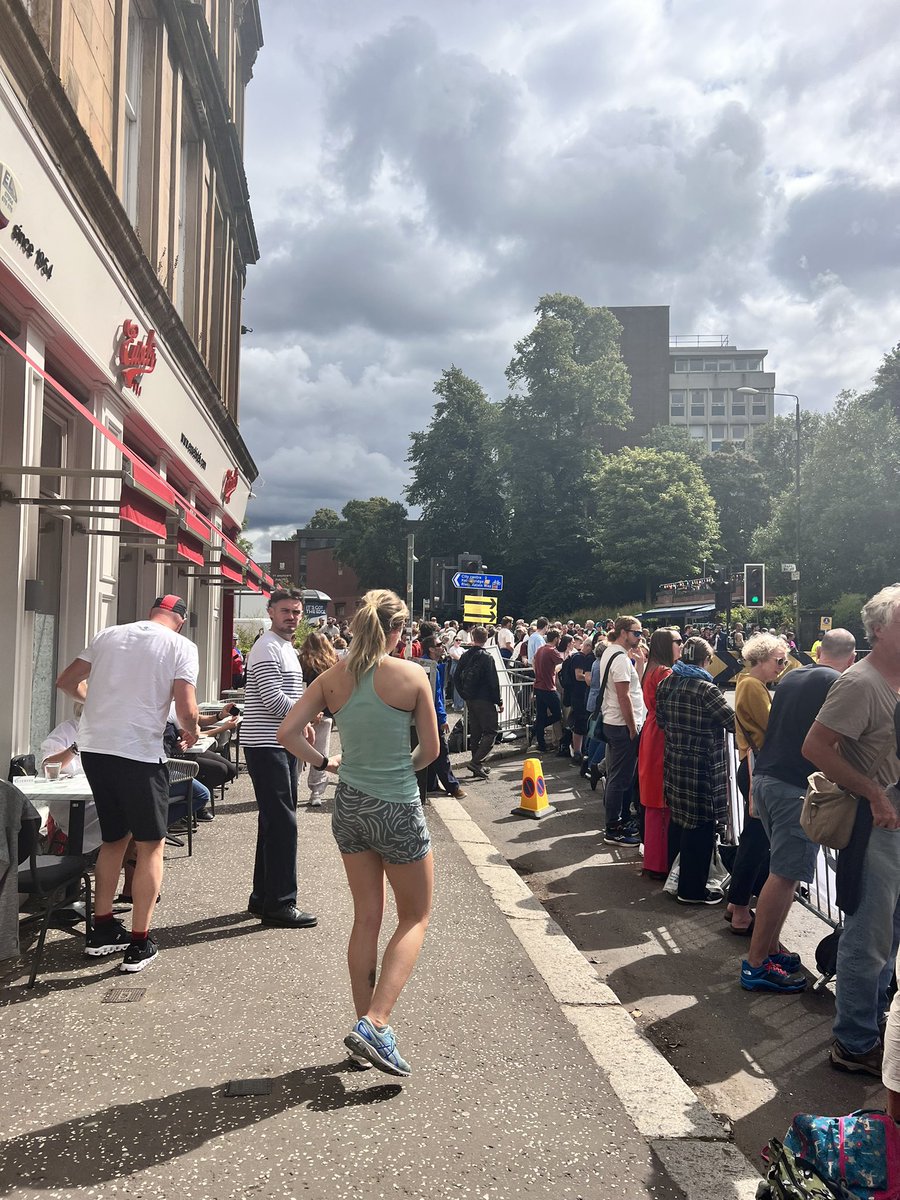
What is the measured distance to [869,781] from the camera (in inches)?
156

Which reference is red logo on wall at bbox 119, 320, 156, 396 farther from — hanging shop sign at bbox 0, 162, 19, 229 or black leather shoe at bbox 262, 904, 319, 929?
black leather shoe at bbox 262, 904, 319, 929

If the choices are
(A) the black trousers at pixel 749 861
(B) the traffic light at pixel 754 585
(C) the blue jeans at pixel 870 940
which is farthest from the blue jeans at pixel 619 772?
(B) the traffic light at pixel 754 585

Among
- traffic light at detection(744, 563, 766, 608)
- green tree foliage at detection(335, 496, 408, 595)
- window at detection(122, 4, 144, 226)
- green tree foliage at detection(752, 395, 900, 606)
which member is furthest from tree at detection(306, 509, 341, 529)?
window at detection(122, 4, 144, 226)

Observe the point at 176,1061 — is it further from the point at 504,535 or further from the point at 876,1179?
the point at 504,535

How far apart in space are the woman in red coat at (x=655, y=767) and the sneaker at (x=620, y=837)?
1121 millimetres

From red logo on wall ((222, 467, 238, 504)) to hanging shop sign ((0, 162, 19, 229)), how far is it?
43.5ft

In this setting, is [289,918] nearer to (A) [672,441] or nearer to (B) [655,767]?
(B) [655,767]

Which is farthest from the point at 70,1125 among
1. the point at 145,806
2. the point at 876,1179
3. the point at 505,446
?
the point at 505,446

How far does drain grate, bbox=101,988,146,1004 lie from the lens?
441 cm

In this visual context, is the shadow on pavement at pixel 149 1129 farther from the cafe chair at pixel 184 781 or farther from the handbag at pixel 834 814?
the cafe chair at pixel 184 781

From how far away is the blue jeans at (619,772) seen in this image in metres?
8.67

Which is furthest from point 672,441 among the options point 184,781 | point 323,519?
point 184,781

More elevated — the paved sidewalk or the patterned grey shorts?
the patterned grey shorts

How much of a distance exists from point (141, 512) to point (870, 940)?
646cm
